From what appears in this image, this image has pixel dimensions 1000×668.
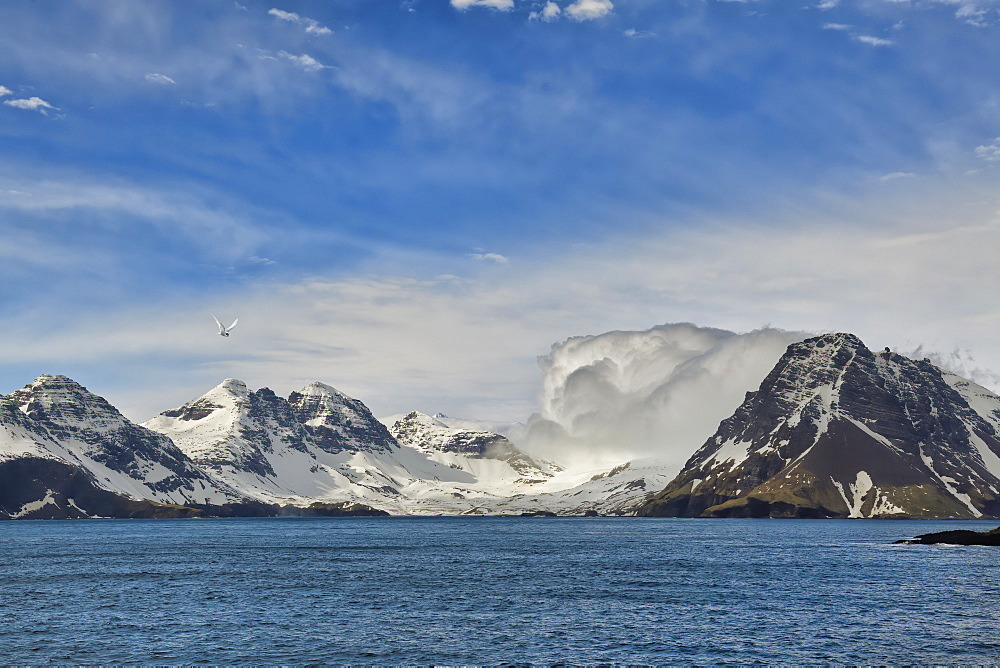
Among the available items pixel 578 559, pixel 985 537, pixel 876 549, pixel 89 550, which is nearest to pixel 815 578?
pixel 578 559

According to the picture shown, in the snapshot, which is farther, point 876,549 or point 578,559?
point 876,549

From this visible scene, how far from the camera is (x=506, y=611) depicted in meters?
87.3

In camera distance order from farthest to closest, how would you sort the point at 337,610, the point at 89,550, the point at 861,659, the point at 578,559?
the point at 89,550
the point at 578,559
the point at 337,610
the point at 861,659

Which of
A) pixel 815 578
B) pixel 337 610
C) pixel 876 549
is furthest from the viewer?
pixel 876 549

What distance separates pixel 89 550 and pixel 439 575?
331 feet

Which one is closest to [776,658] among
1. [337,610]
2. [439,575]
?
[337,610]

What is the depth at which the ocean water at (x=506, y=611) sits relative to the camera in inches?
2640

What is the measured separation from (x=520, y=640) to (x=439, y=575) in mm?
55216

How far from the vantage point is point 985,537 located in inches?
7667

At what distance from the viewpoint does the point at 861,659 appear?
6425cm

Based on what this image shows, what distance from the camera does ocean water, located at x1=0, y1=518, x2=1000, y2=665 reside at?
6706cm

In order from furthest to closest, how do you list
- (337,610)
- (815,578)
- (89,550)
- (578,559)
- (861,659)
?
1. (89,550)
2. (578,559)
3. (815,578)
4. (337,610)
5. (861,659)

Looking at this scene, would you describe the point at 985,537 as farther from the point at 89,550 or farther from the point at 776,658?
the point at 89,550

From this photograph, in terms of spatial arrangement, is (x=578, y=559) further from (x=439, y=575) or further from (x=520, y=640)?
(x=520, y=640)
